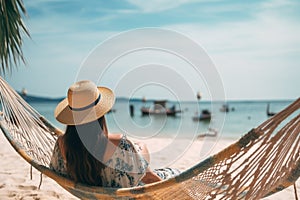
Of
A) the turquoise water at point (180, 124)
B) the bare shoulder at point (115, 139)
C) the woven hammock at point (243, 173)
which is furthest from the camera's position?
the turquoise water at point (180, 124)

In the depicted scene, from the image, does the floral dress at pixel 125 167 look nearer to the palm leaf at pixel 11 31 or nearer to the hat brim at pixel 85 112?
the hat brim at pixel 85 112

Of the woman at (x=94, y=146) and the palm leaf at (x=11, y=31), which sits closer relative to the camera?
the woman at (x=94, y=146)

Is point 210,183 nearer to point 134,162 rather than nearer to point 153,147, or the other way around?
point 134,162

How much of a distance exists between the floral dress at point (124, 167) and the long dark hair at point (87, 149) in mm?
38

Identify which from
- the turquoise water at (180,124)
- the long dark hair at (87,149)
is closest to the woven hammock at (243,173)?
the long dark hair at (87,149)

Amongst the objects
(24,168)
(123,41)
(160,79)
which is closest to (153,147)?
(24,168)

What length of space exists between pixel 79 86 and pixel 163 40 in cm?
116

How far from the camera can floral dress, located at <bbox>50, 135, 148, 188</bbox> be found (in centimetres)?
150

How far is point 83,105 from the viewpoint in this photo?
5.12ft

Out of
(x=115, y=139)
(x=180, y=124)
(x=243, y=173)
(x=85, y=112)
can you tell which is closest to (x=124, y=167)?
(x=115, y=139)

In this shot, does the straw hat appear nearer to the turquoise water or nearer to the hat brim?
the hat brim

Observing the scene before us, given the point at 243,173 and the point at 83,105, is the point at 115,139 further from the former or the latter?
the point at 243,173

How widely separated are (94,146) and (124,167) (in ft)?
0.56

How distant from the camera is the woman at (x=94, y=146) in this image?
1492 millimetres
